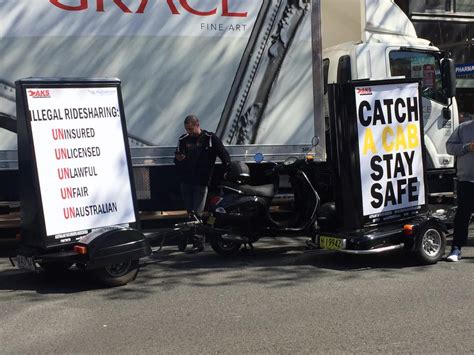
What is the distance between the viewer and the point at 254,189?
742 centimetres

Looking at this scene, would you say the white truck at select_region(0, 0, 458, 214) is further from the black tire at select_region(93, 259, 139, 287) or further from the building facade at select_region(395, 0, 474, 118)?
the building facade at select_region(395, 0, 474, 118)

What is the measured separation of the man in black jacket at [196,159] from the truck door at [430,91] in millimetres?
2839

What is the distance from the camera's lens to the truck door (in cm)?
875

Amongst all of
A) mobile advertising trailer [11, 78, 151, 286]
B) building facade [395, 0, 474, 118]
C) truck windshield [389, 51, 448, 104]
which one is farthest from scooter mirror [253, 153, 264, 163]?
building facade [395, 0, 474, 118]

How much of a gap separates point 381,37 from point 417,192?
2.85 m

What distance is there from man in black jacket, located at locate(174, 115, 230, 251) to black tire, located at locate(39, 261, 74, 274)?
1.60 metres

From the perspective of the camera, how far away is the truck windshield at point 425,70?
8.77 metres

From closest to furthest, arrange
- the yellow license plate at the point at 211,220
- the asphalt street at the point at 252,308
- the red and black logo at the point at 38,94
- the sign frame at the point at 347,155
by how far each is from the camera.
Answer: the asphalt street at the point at 252,308 < the red and black logo at the point at 38,94 < the sign frame at the point at 347,155 < the yellow license plate at the point at 211,220

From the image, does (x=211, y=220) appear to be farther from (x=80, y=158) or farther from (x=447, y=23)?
(x=447, y=23)

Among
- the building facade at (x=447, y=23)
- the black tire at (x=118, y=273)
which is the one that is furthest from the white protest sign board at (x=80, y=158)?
the building facade at (x=447, y=23)

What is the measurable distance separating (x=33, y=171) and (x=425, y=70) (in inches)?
221

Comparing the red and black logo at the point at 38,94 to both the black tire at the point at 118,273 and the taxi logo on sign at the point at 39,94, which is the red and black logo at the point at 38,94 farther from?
the black tire at the point at 118,273

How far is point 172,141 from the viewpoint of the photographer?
7.86 m

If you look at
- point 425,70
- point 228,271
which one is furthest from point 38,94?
point 425,70
